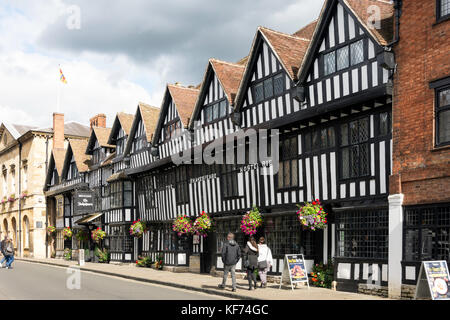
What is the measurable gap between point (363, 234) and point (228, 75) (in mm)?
10067

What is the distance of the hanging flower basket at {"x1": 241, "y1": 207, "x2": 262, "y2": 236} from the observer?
19812mm

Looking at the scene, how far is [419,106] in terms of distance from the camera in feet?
46.1

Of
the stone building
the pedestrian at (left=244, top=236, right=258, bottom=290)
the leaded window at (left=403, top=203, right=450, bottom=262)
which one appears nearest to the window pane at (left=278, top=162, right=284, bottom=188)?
the pedestrian at (left=244, top=236, right=258, bottom=290)

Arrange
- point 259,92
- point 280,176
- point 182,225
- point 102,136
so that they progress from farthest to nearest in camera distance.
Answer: point 102,136, point 182,225, point 259,92, point 280,176

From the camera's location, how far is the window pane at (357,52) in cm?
1593

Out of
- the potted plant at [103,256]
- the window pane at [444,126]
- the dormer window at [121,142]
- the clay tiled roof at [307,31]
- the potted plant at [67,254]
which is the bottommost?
the potted plant at [67,254]

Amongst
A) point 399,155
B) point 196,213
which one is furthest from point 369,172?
point 196,213

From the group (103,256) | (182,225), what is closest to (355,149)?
(182,225)

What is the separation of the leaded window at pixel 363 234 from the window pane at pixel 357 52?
14.1 feet

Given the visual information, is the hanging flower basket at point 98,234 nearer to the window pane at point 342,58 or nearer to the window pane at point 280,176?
the window pane at point 280,176

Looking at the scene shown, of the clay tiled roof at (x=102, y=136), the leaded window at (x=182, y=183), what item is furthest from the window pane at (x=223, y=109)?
the clay tiled roof at (x=102, y=136)

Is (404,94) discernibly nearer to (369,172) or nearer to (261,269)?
(369,172)

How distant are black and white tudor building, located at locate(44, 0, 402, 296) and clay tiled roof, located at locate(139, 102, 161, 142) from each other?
0.16 meters

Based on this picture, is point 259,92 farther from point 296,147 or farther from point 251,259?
point 251,259
